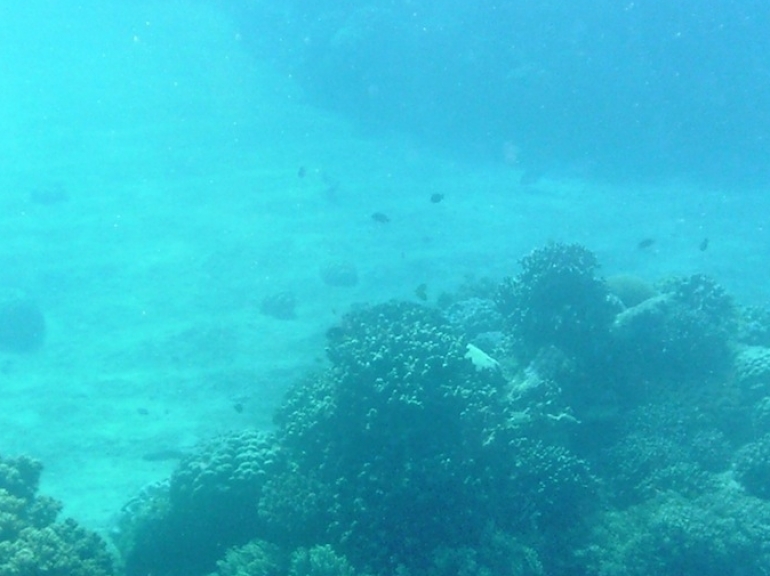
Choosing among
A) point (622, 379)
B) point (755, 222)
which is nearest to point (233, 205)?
point (622, 379)

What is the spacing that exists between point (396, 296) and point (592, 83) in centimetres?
2118

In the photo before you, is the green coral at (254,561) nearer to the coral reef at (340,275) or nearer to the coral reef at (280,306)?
the coral reef at (280,306)

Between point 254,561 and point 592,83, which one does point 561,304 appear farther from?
point 592,83

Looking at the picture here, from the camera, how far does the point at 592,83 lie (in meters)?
34.1

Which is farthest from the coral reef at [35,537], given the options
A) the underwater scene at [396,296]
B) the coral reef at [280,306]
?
the coral reef at [280,306]

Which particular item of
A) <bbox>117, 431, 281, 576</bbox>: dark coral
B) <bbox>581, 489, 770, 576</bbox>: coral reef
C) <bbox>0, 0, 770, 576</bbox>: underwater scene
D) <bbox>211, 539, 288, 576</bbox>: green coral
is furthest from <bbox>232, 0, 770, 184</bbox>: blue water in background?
<bbox>211, 539, 288, 576</bbox>: green coral

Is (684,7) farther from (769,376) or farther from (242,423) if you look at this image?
(242,423)

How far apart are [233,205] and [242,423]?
55.2ft

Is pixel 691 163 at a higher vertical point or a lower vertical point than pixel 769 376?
higher

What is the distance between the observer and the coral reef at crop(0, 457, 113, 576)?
6.25 metres

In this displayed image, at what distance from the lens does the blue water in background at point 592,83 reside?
3369 centimetres

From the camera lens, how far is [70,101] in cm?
4916

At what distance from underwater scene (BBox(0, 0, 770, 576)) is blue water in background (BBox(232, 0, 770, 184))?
173 mm

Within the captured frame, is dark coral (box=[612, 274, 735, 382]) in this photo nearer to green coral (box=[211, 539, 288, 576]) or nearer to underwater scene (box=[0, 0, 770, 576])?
Result: underwater scene (box=[0, 0, 770, 576])
